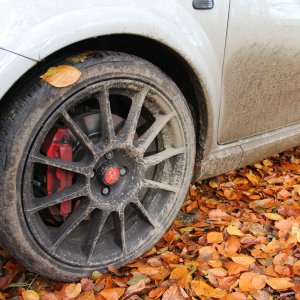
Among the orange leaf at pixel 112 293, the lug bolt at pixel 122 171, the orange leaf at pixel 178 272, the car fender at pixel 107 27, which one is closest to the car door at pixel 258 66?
the car fender at pixel 107 27

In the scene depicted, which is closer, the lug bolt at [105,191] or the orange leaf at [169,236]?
the lug bolt at [105,191]

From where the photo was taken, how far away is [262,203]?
268cm

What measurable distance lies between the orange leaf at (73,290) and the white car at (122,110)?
57 millimetres

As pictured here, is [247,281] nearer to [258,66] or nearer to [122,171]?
[122,171]

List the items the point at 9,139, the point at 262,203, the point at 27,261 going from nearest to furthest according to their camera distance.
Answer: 1. the point at 9,139
2. the point at 27,261
3. the point at 262,203

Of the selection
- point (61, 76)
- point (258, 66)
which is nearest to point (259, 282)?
point (258, 66)

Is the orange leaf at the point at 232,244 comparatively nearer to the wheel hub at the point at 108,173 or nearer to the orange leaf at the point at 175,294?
the orange leaf at the point at 175,294

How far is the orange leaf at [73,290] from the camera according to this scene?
1871mm

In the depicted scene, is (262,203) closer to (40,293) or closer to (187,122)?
(187,122)

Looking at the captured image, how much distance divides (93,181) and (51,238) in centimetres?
29

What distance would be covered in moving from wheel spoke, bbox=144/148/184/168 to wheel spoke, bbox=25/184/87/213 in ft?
1.13

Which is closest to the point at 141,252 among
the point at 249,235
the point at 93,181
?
the point at 93,181

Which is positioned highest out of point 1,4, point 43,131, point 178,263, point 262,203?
point 1,4

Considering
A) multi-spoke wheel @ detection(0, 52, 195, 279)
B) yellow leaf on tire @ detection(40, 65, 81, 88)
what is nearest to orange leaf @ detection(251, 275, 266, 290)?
multi-spoke wheel @ detection(0, 52, 195, 279)
